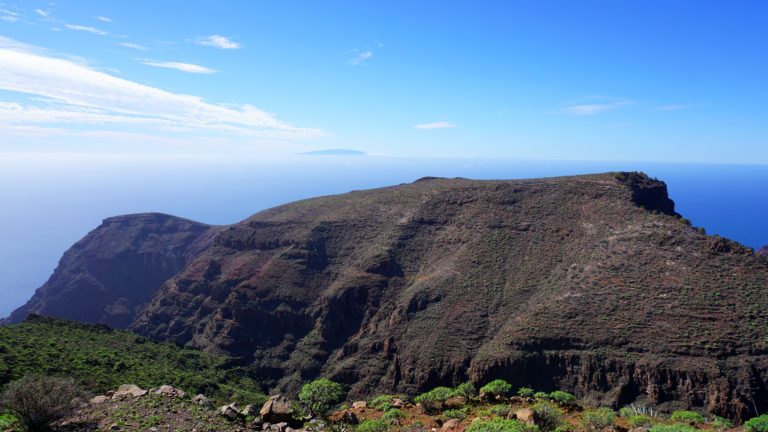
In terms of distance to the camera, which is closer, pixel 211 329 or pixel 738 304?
pixel 738 304

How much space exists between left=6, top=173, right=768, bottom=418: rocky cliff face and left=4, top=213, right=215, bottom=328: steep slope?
23848 millimetres

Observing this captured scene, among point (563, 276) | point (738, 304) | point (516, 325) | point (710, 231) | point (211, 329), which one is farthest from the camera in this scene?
point (710, 231)

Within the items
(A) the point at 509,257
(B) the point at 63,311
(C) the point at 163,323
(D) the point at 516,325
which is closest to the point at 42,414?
(D) the point at 516,325

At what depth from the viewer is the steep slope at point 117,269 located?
86750 mm

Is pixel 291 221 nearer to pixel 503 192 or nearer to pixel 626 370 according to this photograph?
pixel 503 192

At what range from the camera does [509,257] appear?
164 feet

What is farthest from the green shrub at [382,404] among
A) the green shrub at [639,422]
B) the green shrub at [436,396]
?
the green shrub at [639,422]

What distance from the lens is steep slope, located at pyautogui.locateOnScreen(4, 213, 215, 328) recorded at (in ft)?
285

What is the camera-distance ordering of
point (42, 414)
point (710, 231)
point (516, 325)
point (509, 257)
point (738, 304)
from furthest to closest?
point (710, 231) < point (509, 257) < point (516, 325) < point (738, 304) < point (42, 414)

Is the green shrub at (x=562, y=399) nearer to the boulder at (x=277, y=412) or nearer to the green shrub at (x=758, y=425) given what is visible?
the green shrub at (x=758, y=425)

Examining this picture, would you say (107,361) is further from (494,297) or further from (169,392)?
(494,297)

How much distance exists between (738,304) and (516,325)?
18297 millimetres

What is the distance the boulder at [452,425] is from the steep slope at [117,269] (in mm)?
84298

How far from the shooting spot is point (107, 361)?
3158 centimetres
